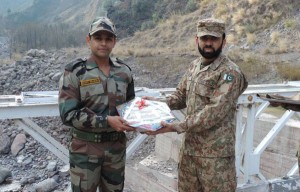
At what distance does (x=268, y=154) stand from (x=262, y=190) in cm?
293

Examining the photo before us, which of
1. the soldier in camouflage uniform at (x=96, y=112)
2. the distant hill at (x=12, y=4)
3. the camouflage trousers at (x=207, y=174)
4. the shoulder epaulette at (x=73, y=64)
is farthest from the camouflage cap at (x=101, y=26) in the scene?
the distant hill at (x=12, y=4)

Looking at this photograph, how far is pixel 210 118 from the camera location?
93.4 inches

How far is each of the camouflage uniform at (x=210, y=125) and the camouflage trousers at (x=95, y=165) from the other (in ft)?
1.38

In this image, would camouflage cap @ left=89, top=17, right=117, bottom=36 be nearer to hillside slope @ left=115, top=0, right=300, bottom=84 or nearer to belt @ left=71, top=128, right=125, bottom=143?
belt @ left=71, top=128, right=125, bottom=143

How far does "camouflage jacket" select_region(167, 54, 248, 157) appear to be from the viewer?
93.9 inches

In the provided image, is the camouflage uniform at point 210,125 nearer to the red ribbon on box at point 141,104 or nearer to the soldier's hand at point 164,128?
the soldier's hand at point 164,128

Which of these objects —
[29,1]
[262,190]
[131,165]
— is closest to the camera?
[262,190]

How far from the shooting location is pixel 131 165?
725 cm

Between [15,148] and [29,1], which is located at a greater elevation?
[29,1]

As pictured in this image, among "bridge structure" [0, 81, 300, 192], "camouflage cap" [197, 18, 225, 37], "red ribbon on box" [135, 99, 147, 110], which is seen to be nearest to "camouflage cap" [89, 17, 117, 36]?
"red ribbon on box" [135, 99, 147, 110]

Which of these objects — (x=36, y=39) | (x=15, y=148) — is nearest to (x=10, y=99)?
(x=15, y=148)

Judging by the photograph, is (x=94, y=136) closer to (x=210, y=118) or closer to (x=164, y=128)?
(x=164, y=128)

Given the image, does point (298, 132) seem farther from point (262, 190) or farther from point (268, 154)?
point (262, 190)

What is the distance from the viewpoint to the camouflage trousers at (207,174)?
2.53 meters
